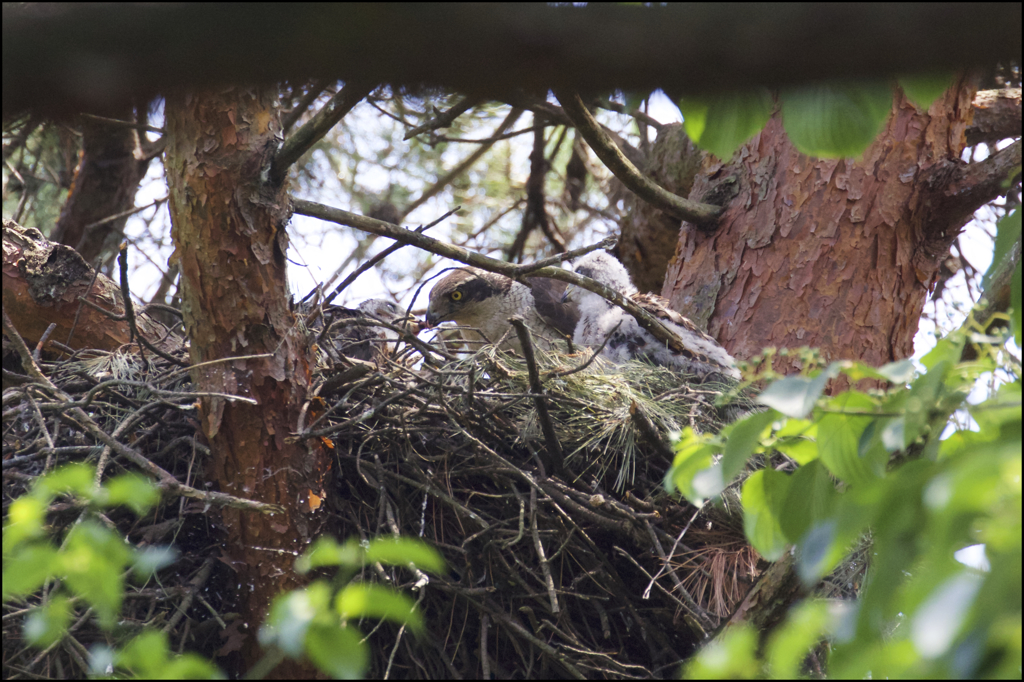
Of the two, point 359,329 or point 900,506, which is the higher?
point 359,329

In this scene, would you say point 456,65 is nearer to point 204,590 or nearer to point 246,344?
point 246,344

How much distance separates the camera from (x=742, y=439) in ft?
4.38

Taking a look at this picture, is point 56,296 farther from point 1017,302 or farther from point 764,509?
point 1017,302

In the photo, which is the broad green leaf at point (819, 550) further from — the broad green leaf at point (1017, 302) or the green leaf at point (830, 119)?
the green leaf at point (830, 119)

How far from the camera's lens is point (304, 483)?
245 cm

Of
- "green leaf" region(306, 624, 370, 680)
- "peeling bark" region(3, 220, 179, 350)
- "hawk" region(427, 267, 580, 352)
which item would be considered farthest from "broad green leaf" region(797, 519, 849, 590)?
"hawk" region(427, 267, 580, 352)

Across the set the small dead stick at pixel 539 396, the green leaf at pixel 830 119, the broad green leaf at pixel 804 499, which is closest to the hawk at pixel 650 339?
the small dead stick at pixel 539 396

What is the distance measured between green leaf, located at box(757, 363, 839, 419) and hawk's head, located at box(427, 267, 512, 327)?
4050 millimetres

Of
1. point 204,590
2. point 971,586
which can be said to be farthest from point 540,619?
point 971,586

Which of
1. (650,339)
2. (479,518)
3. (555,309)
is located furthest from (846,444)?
(555,309)

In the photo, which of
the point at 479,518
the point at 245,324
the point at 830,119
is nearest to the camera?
the point at 830,119

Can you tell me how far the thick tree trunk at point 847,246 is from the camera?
3.85 metres

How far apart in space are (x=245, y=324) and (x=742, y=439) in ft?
5.10

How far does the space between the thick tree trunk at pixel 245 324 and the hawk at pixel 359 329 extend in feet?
0.79
